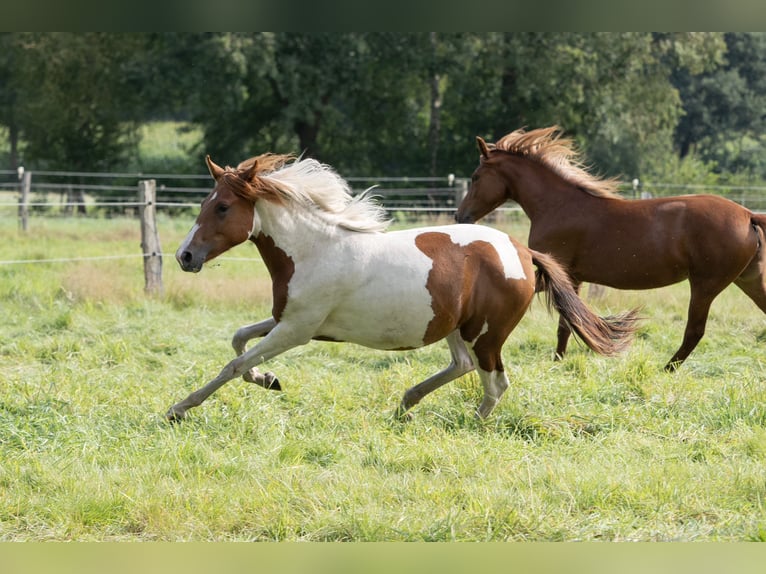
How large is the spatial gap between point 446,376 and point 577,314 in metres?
0.88

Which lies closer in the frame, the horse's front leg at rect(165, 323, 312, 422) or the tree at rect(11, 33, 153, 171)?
the horse's front leg at rect(165, 323, 312, 422)

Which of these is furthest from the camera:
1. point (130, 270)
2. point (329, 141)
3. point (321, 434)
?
point (329, 141)

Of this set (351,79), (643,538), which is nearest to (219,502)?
(643,538)

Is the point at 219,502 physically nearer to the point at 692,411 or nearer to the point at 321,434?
the point at 321,434

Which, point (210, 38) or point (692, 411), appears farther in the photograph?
point (210, 38)

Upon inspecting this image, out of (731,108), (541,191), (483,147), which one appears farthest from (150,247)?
(731,108)

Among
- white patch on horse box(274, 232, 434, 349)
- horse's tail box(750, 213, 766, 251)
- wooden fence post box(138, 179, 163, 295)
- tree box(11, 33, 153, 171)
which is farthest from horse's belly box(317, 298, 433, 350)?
tree box(11, 33, 153, 171)

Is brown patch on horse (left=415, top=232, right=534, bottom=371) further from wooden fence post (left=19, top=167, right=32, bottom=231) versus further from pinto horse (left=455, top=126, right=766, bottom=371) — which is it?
wooden fence post (left=19, top=167, right=32, bottom=231)

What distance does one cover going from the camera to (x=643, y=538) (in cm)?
345

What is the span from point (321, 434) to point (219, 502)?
109 centimetres

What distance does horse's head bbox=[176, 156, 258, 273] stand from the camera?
4.83m

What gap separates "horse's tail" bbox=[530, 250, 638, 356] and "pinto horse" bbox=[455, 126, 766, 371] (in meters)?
1.16

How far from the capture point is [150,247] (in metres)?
10.0

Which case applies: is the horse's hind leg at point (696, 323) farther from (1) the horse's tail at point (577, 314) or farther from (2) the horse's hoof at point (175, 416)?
(2) the horse's hoof at point (175, 416)
